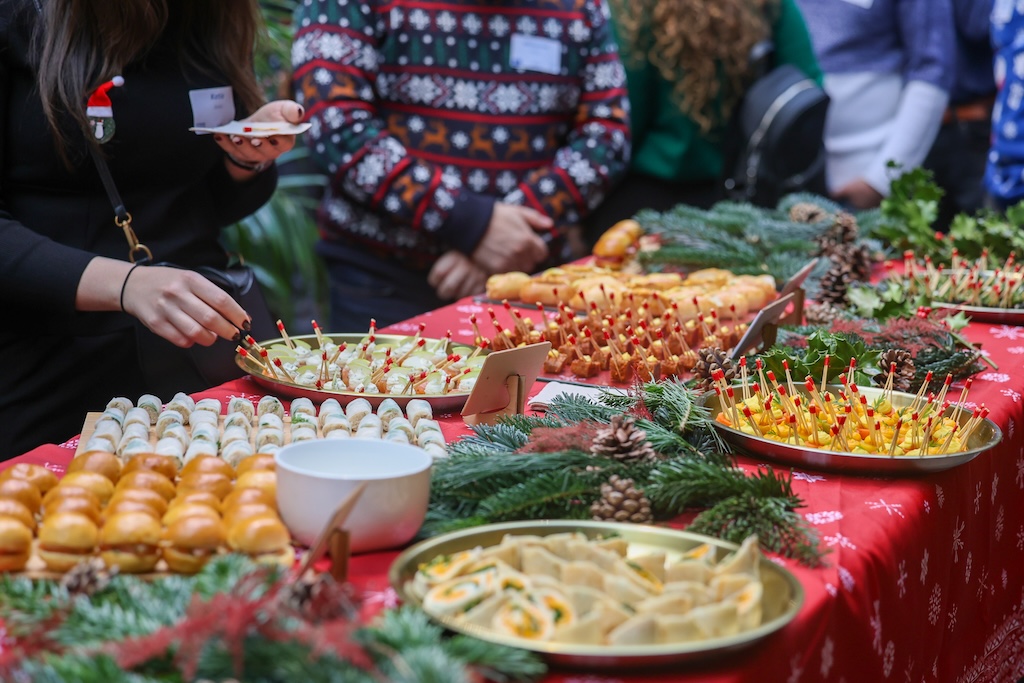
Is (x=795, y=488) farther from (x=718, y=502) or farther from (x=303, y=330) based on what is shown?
(x=303, y=330)

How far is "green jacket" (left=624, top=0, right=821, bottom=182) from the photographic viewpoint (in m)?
3.89

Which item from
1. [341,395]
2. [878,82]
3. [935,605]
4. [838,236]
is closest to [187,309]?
[341,395]

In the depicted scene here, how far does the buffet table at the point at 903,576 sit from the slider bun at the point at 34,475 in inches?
8.2

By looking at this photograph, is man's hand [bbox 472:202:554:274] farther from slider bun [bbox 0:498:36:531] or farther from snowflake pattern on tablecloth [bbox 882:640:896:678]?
slider bun [bbox 0:498:36:531]

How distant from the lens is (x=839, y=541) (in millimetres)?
1218

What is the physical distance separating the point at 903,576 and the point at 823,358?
1.84ft

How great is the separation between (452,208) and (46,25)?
1.34 metres

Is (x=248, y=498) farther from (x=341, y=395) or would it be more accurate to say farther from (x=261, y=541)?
(x=341, y=395)

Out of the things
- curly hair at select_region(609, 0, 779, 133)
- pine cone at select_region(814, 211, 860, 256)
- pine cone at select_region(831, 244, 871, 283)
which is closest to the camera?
pine cone at select_region(831, 244, 871, 283)

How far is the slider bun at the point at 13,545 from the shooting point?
99 centimetres

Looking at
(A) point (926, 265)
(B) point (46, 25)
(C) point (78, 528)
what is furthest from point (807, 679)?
(A) point (926, 265)

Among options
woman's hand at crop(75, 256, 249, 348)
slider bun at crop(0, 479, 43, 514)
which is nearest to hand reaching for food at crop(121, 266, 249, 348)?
woman's hand at crop(75, 256, 249, 348)

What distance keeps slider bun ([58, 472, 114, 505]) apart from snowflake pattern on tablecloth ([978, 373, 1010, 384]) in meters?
1.53

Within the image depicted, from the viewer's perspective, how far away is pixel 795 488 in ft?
4.49
